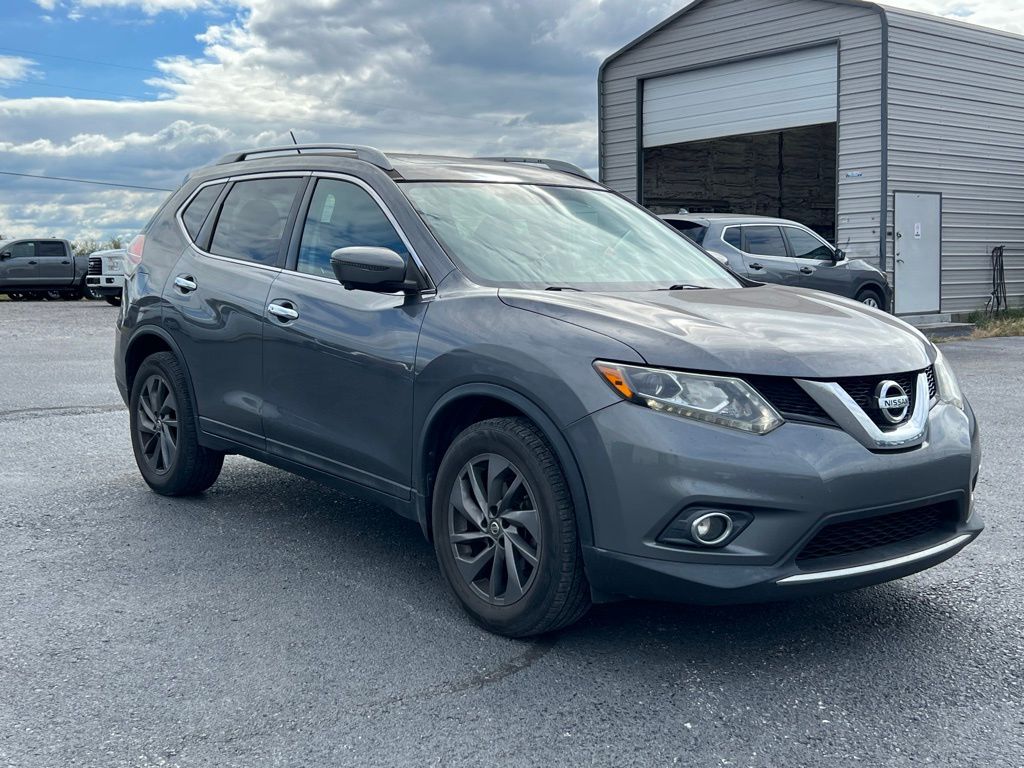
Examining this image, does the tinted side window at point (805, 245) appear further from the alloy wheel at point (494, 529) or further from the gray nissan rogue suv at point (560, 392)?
the alloy wheel at point (494, 529)

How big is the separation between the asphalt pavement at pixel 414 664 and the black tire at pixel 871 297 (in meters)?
11.5

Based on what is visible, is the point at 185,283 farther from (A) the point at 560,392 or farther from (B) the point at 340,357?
(A) the point at 560,392

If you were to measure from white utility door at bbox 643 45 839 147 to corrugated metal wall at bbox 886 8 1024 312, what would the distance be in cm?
123

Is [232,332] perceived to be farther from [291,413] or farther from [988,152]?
[988,152]

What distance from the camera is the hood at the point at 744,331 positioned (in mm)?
3449

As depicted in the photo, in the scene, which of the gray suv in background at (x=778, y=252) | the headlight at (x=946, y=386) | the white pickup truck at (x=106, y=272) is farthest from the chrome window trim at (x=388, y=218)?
the white pickup truck at (x=106, y=272)

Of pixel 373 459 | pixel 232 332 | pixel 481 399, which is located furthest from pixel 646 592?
pixel 232 332

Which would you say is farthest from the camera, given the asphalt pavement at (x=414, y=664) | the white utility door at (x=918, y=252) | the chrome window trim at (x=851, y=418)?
the white utility door at (x=918, y=252)

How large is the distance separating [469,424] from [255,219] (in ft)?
6.51

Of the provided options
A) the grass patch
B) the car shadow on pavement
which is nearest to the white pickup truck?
the grass patch

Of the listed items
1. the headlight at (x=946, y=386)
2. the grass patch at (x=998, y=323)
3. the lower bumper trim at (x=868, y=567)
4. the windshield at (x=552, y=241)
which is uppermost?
the windshield at (x=552, y=241)

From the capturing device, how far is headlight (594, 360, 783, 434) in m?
3.37

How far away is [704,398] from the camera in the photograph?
134 inches

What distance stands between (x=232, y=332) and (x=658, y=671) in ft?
8.71
